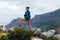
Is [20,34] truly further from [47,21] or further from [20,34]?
[47,21]

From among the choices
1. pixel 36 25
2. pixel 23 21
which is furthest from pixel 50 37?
pixel 36 25

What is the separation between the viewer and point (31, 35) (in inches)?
1121

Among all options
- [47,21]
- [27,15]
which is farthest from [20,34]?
[47,21]

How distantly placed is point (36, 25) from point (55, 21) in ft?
7.04

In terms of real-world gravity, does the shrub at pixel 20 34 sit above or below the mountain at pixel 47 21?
below

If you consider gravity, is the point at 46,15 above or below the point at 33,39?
above

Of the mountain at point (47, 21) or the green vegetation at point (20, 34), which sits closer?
the green vegetation at point (20, 34)

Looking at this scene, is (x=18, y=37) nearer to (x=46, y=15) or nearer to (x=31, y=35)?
(x=31, y=35)

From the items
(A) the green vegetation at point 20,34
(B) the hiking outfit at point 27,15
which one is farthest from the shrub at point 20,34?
(B) the hiking outfit at point 27,15

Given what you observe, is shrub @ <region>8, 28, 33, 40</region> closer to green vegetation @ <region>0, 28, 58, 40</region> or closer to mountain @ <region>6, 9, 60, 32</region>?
green vegetation @ <region>0, 28, 58, 40</region>

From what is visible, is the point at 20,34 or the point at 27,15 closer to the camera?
the point at 20,34

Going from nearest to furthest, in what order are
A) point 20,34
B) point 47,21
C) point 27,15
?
point 20,34, point 27,15, point 47,21

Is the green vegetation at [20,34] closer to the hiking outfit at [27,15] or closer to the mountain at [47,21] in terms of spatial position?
the hiking outfit at [27,15]

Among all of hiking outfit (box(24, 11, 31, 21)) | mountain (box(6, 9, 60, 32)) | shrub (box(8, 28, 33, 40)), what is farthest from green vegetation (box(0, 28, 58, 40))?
mountain (box(6, 9, 60, 32))
